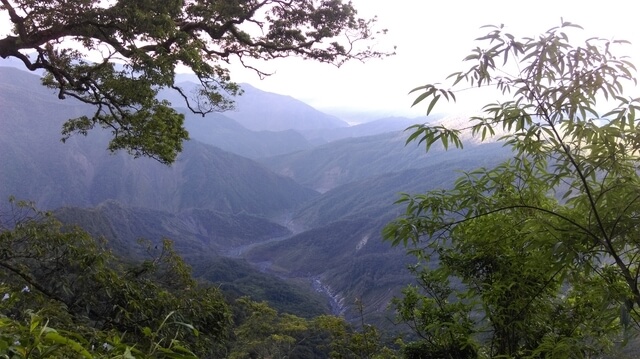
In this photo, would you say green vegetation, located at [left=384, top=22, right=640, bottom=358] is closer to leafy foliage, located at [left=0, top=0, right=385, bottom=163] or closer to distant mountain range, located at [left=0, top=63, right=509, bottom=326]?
leafy foliage, located at [left=0, top=0, right=385, bottom=163]

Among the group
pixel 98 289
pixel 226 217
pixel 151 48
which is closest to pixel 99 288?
pixel 98 289

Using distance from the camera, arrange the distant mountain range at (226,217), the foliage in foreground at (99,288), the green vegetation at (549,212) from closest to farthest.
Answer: the green vegetation at (549,212)
the foliage in foreground at (99,288)
the distant mountain range at (226,217)

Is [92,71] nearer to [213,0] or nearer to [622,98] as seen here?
[213,0]

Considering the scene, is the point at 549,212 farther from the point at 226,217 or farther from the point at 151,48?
the point at 226,217

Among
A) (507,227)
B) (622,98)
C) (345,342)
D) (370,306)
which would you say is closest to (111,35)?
(507,227)

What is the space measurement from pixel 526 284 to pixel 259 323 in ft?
49.7

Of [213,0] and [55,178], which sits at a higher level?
[213,0]

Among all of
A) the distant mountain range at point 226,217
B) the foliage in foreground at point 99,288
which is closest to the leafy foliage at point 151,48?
the foliage in foreground at point 99,288

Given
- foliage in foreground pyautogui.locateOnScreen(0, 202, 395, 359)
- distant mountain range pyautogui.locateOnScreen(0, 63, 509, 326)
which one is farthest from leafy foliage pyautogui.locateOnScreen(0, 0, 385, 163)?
distant mountain range pyautogui.locateOnScreen(0, 63, 509, 326)

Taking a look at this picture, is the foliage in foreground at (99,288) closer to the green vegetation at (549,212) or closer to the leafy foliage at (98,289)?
the leafy foliage at (98,289)

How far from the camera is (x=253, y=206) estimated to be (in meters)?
200

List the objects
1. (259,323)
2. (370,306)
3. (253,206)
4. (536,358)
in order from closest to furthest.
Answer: (536,358) < (259,323) < (370,306) < (253,206)

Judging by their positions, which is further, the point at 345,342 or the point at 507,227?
the point at 345,342

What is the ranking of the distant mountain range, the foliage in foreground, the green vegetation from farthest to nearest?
the distant mountain range, the foliage in foreground, the green vegetation
